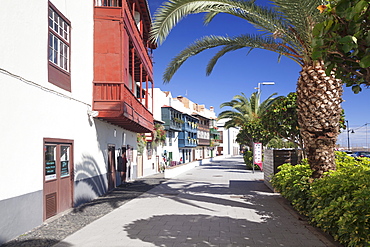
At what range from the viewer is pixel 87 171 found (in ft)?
35.6

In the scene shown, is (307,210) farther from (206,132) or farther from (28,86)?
(206,132)

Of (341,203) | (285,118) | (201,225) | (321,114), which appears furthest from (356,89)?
(285,118)

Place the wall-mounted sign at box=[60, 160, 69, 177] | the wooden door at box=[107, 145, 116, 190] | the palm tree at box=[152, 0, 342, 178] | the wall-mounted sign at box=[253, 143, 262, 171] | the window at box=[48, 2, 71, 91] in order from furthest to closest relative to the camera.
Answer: the wall-mounted sign at box=[253, 143, 262, 171]
the wooden door at box=[107, 145, 116, 190]
the wall-mounted sign at box=[60, 160, 69, 177]
the window at box=[48, 2, 71, 91]
the palm tree at box=[152, 0, 342, 178]

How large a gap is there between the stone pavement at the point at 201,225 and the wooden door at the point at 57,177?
1.28 meters

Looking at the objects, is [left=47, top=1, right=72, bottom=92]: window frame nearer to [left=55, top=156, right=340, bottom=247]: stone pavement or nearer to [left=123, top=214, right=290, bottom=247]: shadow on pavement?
[left=55, top=156, right=340, bottom=247]: stone pavement

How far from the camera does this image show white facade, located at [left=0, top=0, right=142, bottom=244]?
6.29m

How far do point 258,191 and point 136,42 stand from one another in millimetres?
8346

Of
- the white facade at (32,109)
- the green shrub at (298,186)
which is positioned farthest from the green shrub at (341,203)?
the white facade at (32,109)

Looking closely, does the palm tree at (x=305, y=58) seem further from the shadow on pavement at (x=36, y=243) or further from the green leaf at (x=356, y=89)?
the shadow on pavement at (x=36, y=243)

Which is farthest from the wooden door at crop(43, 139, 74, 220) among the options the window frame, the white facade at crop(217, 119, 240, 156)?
the white facade at crop(217, 119, 240, 156)

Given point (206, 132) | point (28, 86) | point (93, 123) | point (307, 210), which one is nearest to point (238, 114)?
point (93, 123)

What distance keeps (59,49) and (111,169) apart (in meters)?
6.53

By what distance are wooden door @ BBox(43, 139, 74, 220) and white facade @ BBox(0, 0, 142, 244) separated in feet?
0.78

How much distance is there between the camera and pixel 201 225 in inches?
291
